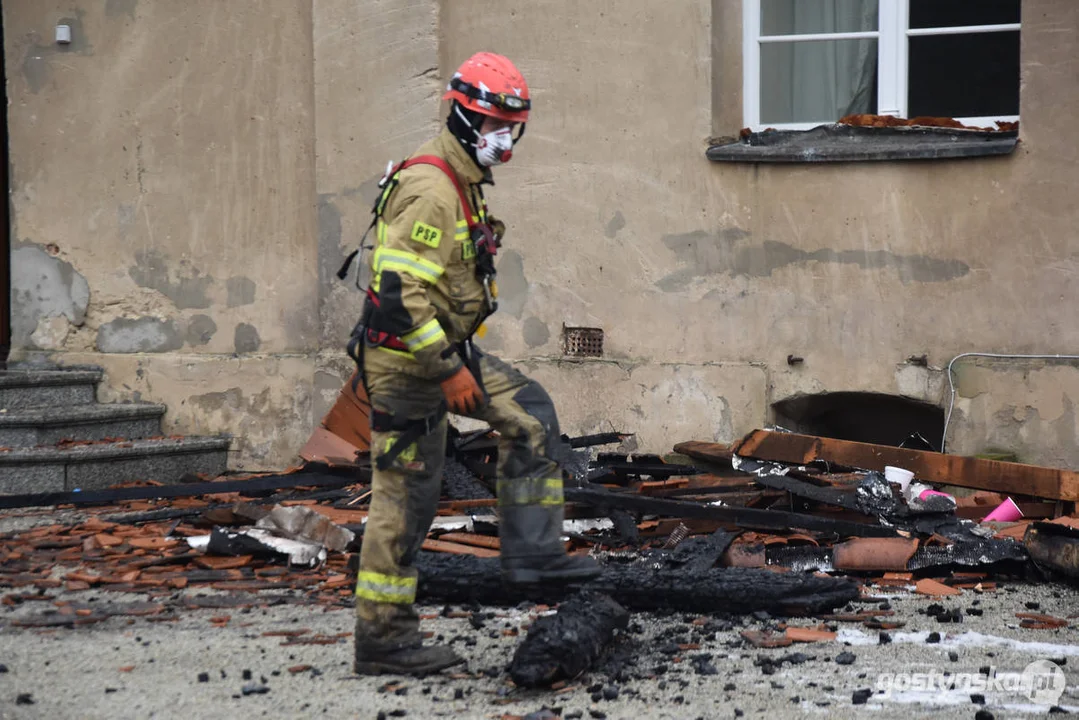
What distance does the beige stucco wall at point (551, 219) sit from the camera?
755cm

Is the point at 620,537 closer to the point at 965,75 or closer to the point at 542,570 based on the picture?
the point at 542,570

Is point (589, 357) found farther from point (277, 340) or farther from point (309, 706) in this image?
point (309, 706)

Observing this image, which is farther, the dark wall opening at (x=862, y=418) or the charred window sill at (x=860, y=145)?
the dark wall opening at (x=862, y=418)

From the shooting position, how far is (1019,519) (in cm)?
657

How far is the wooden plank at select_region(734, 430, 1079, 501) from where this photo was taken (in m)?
6.66

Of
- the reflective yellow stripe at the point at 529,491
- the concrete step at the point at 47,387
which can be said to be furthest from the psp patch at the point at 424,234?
the concrete step at the point at 47,387

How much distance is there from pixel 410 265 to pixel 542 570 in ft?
3.70

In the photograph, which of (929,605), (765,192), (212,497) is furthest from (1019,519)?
(212,497)

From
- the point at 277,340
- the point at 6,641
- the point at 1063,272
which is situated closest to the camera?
the point at 6,641

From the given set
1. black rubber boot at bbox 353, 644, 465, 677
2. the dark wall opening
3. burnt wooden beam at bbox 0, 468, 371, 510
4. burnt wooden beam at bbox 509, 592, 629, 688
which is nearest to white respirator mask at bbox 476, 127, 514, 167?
burnt wooden beam at bbox 509, 592, 629, 688

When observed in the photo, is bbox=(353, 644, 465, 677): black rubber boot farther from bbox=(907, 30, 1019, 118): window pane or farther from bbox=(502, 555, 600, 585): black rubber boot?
bbox=(907, 30, 1019, 118): window pane

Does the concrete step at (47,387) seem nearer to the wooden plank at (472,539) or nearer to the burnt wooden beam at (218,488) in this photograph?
the burnt wooden beam at (218,488)

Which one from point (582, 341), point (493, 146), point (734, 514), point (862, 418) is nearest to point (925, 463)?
point (862, 418)

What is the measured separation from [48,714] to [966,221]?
571 cm
